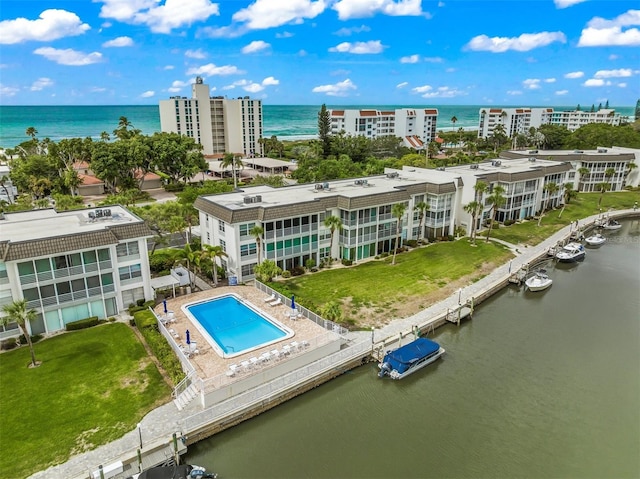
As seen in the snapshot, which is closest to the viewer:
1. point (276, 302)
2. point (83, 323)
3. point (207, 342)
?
point (207, 342)

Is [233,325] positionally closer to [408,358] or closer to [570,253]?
[408,358]

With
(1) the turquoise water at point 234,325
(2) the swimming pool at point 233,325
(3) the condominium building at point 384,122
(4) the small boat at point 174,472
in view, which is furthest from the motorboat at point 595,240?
(3) the condominium building at point 384,122

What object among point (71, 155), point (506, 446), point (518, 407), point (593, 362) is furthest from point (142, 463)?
point (71, 155)

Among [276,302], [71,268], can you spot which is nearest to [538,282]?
[276,302]

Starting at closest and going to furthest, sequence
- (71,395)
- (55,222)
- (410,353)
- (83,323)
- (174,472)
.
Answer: (174,472)
(71,395)
(410,353)
(83,323)
(55,222)

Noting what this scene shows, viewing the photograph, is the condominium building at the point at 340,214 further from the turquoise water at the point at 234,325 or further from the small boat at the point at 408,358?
the small boat at the point at 408,358

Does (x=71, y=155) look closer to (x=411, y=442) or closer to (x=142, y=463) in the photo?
(x=142, y=463)

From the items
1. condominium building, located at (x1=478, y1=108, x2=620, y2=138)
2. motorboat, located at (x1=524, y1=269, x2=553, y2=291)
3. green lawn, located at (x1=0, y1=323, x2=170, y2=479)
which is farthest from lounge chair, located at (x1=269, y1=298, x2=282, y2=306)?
condominium building, located at (x1=478, y1=108, x2=620, y2=138)
